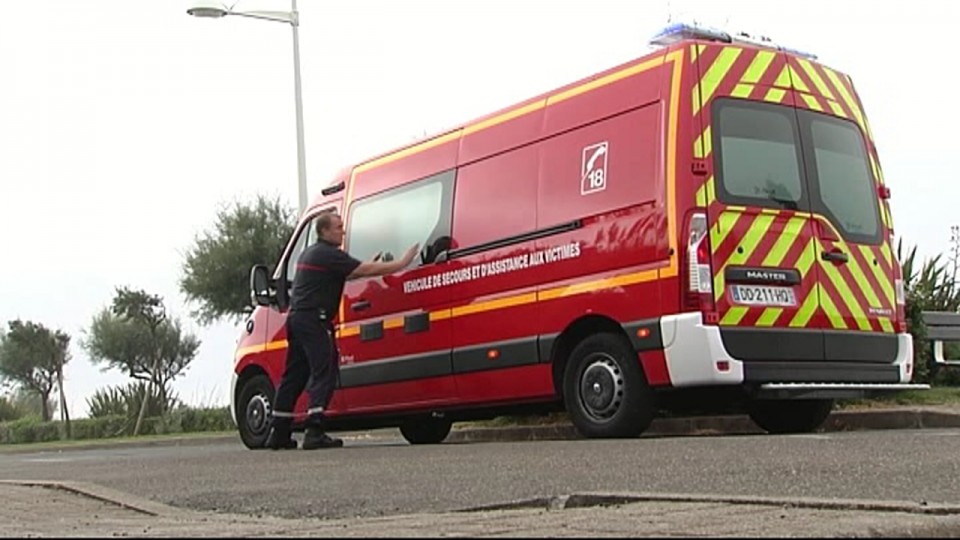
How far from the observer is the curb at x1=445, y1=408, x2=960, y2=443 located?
36.1ft

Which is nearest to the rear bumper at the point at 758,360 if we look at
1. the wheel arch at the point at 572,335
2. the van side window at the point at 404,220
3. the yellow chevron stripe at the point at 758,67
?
the wheel arch at the point at 572,335

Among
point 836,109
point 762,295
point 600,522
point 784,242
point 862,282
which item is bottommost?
point 600,522

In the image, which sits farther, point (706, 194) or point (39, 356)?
point (39, 356)

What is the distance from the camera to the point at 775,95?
9625 millimetres

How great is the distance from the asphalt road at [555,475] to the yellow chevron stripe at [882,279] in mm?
1334

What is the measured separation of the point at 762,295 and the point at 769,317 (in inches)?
6.3

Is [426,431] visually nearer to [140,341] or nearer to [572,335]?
[572,335]

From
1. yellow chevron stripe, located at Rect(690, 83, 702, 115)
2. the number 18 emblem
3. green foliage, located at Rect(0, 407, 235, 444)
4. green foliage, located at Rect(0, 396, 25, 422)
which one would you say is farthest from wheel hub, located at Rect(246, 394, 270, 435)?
green foliage, located at Rect(0, 396, 25, 422)

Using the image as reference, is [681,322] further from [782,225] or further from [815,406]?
[815,406]

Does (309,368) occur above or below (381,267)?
below

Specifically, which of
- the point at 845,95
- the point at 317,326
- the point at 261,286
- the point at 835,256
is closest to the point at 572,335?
the point at 835,256

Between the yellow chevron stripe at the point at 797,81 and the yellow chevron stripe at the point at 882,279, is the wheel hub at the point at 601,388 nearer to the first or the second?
the yellow chevron stripe at the point at 882,279

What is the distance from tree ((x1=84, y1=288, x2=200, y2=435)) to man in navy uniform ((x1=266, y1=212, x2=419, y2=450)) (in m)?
20.2

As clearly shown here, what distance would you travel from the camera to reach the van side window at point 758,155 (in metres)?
9.18
